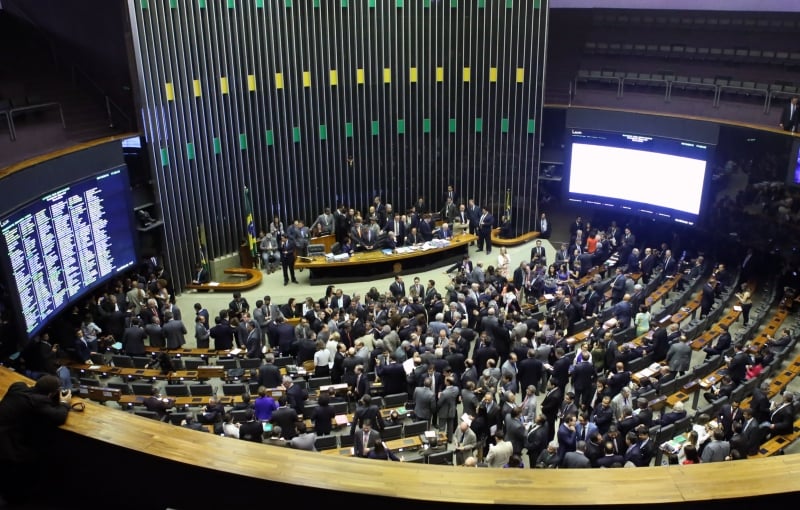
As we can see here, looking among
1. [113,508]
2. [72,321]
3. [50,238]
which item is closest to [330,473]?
[113,508]

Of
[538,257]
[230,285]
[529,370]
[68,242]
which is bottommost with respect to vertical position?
[230,285]

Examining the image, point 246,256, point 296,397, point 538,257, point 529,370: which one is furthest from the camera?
point 246,256

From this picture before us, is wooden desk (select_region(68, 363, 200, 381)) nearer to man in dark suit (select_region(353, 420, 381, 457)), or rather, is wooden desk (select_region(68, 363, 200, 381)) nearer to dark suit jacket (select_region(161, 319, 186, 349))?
dark suit jacket (select_region(161, 319, 186, 349))

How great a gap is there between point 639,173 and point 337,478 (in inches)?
579

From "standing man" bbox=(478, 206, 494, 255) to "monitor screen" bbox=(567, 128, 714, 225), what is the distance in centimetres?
229

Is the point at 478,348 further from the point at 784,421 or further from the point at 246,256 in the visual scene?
the point at 246,256

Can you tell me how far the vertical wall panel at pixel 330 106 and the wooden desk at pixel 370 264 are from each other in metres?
2.42

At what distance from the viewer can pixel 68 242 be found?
11297 mm

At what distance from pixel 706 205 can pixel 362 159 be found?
315 inches

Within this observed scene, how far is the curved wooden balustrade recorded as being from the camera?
113 inches

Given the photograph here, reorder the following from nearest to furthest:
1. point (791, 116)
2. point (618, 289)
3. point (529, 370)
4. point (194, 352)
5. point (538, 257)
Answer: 1. point (529, 370)
2. point (194, 352)
3. point (618, 289)
4. point (791, 116)
5. point (538, 257)

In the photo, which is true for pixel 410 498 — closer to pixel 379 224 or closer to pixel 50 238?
pixel 50 238

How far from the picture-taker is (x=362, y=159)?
17734 millimetres

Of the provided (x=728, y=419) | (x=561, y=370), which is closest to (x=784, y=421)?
(x=728, y=419)
